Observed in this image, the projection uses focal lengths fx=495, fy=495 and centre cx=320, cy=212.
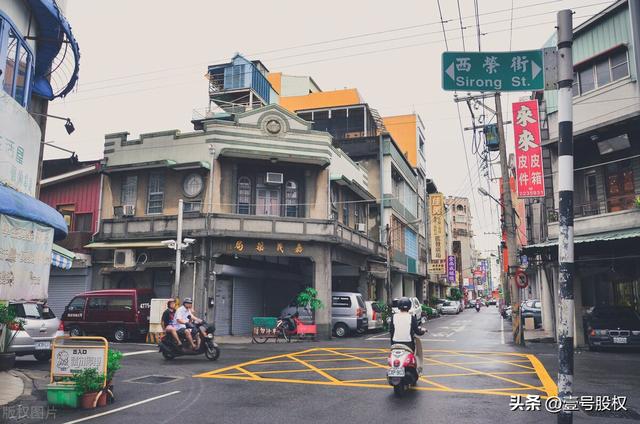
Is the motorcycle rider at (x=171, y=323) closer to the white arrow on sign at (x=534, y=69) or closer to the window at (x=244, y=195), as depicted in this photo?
the window at (x=244, y=195)

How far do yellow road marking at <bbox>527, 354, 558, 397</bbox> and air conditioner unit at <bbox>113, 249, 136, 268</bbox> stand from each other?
17.4 m

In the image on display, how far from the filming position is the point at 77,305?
67.4ft

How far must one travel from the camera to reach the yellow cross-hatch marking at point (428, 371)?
402 inches

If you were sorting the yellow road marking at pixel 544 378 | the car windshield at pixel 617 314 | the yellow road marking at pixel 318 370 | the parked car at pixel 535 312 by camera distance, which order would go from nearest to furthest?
the yellow road marking at pixel 544 378 → the yellow road marking at pixel 318 370 → the car windshield at pixel 617 314 → the parked car at pixel 535 312

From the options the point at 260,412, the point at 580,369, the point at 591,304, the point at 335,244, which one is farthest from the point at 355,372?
the point at 591,304

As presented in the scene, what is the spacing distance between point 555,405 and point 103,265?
22086 millimetres

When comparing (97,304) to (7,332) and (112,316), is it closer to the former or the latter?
(112,316)

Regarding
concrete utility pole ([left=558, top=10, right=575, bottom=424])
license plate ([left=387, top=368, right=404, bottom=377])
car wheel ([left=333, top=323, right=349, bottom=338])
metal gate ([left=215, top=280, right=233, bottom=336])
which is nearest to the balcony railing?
metal gate ([left=215, top=280, right=233, bottom=336])

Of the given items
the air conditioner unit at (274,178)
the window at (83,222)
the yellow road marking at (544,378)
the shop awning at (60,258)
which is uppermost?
the air conditioner unit at (274,178)

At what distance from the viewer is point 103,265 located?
80.9ft

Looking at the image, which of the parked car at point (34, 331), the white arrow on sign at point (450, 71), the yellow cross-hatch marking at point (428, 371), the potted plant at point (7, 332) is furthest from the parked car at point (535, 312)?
the potted plant at point (7, 332)

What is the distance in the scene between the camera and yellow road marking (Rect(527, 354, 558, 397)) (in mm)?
→ 9584

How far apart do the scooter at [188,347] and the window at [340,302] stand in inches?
414

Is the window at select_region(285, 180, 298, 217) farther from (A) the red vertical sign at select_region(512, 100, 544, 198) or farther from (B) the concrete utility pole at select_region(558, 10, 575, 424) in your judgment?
(B) the concrete utility pole at select_region(558, 10, 575, 424)
